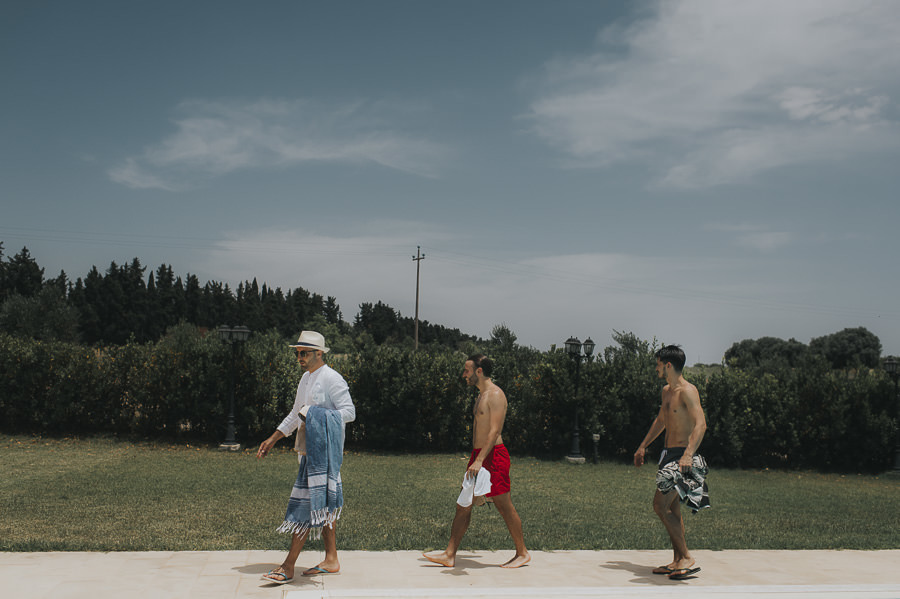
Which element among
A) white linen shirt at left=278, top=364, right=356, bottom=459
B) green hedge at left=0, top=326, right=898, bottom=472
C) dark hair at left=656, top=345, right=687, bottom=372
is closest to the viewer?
white linen shirt at left=278, top=364, right=356, bottom=459

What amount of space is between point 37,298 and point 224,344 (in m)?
52.8

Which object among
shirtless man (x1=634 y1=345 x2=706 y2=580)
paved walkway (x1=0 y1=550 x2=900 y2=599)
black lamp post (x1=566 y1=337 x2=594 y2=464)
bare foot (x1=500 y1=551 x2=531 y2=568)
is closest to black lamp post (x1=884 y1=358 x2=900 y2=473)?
black lamp post (x1=566 y1=337 x2=594 y2=464)

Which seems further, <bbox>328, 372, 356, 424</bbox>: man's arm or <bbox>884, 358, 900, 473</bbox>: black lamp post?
<bbox>884, 358, 900, 473</bbox>: black lamp post

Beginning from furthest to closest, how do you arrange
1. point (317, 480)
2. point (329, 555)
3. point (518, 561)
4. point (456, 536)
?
1. point (518, 561)
2. point (456, 536)
3. point (329, 555)
4. point (317, 480)

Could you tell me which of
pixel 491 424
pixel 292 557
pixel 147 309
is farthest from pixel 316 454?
pixel 147 309

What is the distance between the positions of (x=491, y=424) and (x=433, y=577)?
1.39 metres

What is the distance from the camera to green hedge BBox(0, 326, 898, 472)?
20828 mm

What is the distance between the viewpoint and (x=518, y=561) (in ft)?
21.4

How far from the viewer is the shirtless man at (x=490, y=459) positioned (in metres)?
6.29

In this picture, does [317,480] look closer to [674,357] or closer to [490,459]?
[490,459]

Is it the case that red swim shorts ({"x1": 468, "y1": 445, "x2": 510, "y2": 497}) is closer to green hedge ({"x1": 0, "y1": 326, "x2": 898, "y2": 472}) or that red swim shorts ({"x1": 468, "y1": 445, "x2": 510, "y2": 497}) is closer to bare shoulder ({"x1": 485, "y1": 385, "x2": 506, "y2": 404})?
bare shoulder ({"x1": 485, "y1": 385, "x2": 506, "y2": 404})

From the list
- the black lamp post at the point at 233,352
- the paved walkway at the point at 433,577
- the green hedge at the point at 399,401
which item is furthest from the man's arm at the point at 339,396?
the green hedge at the point at 399,401

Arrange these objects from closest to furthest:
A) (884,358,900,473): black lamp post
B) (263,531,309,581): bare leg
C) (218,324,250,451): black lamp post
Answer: (263,531,309,581): bare leg < (218,324,250,451): black lamp post < (884,358,900,473): black lamp post

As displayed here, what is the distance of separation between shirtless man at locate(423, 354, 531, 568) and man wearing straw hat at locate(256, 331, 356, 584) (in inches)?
44.6
